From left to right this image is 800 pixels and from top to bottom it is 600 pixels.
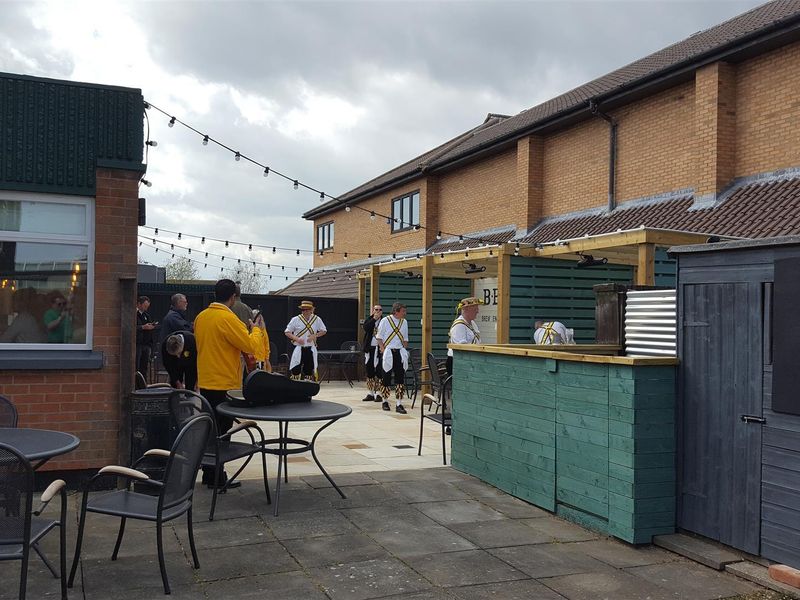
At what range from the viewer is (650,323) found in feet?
18.2

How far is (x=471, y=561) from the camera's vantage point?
4.50 meters

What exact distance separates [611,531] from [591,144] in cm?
1236

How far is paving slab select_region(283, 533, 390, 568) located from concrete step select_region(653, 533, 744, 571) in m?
1.89

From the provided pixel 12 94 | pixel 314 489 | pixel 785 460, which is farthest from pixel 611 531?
pixel 12 94

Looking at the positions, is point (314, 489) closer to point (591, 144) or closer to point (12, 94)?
point (12, 94)

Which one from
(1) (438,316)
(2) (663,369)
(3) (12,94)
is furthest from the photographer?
(1) (438,316)

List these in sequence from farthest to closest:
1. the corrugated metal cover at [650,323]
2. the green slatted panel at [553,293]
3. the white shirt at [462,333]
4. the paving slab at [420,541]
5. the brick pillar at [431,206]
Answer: the brick pillar at [431,206] → the green slatted panel at [553,293] → the white shirt at [462,333] → the corrugated metal cover at [650,323] → the paving slab at [420,541]

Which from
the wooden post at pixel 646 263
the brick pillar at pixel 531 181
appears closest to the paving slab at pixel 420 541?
the wooden post at pixel 646 263

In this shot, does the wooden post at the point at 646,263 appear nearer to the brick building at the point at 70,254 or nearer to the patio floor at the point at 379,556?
the patio floor at the point at 379,556

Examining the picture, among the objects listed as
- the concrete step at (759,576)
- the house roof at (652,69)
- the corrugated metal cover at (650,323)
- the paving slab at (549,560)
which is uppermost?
the house roof at (652,69)

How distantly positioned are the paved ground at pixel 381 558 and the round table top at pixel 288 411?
2.48 ft

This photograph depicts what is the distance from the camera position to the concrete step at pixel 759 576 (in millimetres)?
3990

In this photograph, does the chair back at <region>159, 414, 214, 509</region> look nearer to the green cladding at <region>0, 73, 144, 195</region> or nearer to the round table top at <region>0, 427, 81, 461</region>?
the round table top at <region>0, 427, 81, 461</region>

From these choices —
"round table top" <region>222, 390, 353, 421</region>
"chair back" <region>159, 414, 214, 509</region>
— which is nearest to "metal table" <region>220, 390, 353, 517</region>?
"round table top" <region>222, 390, 353, 421</region>
